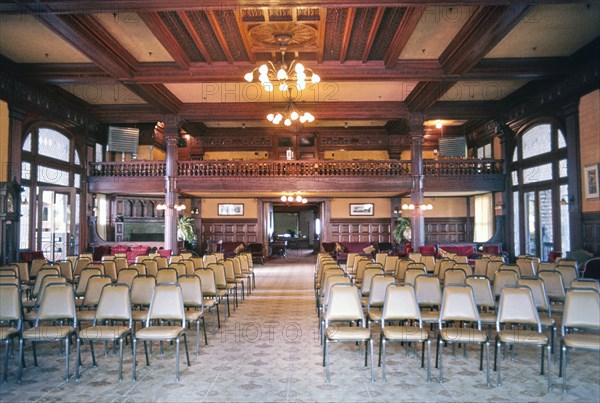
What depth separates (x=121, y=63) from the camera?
35.1 ft

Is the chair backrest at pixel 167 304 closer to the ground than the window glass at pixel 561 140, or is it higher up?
closer to the ground

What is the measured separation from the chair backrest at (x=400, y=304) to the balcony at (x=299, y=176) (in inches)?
426

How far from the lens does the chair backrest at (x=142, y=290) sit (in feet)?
19.9

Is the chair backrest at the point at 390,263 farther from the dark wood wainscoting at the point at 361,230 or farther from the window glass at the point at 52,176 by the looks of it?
the dark wood wainscoting at the point at 361,230

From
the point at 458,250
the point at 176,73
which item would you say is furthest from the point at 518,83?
the point at 176,73

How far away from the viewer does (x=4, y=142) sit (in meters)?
11.2

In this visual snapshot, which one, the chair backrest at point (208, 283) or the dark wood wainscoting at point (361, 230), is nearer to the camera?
the chair backrest at point (208, 283)

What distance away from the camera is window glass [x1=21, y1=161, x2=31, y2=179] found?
479 inches

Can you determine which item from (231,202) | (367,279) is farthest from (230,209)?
(367,279)

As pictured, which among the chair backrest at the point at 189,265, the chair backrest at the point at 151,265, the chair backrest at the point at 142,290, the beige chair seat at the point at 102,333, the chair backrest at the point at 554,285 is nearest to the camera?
the beige chair seat at the point at 102,333

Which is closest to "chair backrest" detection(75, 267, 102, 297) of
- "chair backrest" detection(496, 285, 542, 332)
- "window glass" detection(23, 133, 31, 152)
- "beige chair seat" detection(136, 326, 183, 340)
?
"beige chair seat" detection(136, 326, 183, 340)

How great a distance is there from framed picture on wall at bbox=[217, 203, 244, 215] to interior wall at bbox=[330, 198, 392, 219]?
427 cm

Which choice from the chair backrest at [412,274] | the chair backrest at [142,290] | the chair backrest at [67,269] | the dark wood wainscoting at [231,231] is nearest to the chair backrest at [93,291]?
the chair backrest at [142,290]

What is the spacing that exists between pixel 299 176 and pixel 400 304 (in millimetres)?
11060
